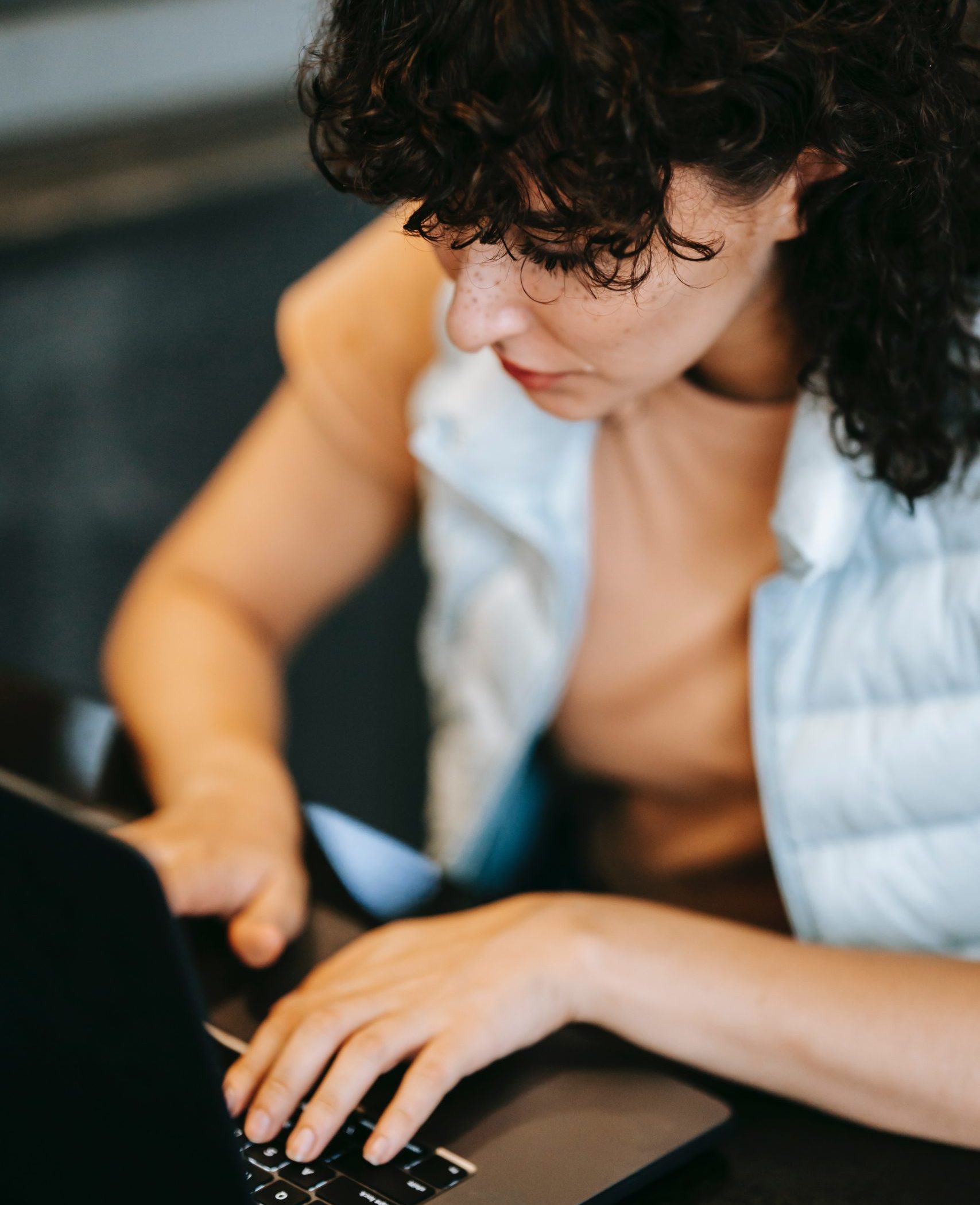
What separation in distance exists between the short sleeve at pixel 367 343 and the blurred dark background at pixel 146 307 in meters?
0.53

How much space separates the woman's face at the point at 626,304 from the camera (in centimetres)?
61

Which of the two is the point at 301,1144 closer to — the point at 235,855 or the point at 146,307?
the point at 235,855

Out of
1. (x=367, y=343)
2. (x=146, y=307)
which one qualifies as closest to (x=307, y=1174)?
(x=367, y=343)

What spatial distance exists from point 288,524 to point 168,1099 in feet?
2.23

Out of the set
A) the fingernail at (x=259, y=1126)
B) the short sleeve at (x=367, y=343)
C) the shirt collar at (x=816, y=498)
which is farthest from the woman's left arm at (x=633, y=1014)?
the short sleeve at (x=367, y=343)

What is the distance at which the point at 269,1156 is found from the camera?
56 cm

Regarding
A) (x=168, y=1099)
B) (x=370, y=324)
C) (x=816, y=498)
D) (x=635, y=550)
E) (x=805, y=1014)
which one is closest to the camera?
Result: (x=168, y=1099)

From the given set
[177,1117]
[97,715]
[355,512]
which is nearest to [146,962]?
[177,1117]

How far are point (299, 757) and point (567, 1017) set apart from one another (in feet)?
4.21

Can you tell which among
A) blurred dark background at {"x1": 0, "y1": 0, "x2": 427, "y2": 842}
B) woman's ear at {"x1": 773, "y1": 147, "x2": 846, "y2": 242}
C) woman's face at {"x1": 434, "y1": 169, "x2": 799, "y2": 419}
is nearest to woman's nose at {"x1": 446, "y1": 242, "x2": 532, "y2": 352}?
woman's face at {"x1": 434, "y1": 169, "x2": 799, "y2": 419}

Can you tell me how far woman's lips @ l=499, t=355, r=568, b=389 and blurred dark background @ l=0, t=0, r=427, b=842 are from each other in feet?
2.95

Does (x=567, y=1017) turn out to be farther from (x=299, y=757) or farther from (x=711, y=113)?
(x=299, y=757)

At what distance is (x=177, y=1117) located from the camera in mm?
434

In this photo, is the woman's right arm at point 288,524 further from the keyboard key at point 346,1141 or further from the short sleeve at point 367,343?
the keyboard key at point 346,1141
